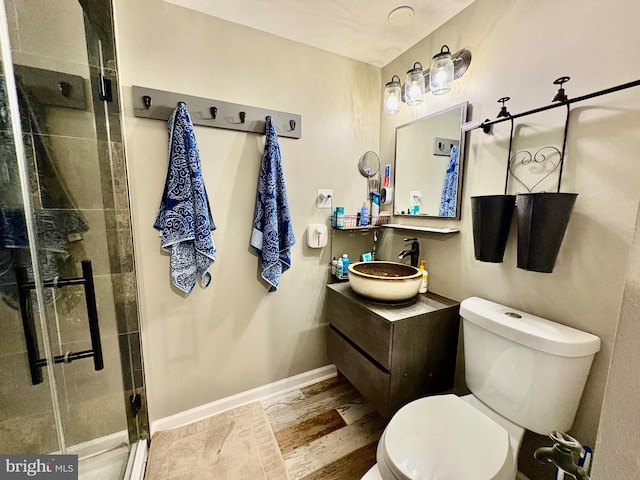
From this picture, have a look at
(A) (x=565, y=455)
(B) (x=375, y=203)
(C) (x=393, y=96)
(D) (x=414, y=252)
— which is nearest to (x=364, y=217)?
(B) (x=375, y=203)

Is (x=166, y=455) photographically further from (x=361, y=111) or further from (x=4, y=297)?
(x=361, y=111)

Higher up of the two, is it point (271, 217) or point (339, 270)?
point (271, 217)

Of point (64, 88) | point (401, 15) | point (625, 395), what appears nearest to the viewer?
point (625, 395)

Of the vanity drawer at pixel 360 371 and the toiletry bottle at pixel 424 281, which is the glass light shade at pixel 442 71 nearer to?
the toiletry bottle at pixel 424 281

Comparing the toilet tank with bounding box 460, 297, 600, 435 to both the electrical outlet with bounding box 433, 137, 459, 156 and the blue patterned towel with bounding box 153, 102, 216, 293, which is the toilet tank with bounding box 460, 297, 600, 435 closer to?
the electrical outlet with bounding box 433, 137, 459, 156

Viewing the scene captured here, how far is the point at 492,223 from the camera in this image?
1.12 m

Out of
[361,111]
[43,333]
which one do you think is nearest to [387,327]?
[43,333]

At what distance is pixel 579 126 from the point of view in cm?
95

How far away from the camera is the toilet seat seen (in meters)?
0.80

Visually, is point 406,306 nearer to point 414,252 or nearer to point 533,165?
point 414,252

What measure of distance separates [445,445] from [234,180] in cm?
151

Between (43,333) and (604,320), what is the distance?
6.28ft

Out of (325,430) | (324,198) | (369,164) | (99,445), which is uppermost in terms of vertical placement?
(369,164)

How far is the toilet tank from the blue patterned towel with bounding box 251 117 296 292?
3.27ft
